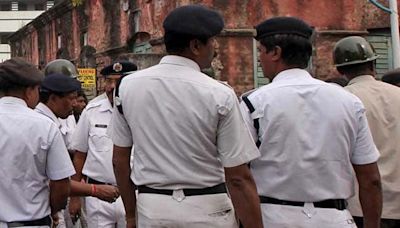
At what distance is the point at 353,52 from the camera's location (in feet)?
16.0

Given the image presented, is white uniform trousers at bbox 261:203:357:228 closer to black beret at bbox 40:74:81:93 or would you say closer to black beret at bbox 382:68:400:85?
black beret at bbox 40:74:81:93

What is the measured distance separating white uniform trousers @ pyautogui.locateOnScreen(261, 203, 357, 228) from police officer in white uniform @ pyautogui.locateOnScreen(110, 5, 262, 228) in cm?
25

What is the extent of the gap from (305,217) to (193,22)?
1216mm

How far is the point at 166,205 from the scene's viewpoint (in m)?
3.57

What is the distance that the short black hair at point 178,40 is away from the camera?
365 centimetres

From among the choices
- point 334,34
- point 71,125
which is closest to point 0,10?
point 334,34

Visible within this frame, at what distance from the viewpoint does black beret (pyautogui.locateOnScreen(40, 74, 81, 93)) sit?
5816 millimetres

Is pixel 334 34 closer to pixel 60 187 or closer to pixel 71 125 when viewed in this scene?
pixel 71 125

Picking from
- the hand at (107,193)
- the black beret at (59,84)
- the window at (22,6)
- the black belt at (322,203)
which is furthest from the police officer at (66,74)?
the window at (22,6)

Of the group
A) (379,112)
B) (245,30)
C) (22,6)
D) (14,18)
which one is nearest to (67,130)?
(379,112)

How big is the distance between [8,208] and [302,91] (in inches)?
76.3

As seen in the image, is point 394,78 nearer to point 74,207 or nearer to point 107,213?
→ point 107,213

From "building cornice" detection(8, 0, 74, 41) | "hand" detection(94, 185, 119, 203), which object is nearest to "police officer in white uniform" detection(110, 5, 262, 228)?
"hand" detection(94, 185, 119, 203)

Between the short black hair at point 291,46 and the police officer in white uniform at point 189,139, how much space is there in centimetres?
40
